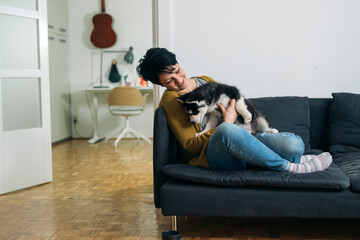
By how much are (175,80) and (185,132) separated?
310mm

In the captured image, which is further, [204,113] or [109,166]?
[109,166]

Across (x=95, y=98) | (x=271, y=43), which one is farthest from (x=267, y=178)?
(x=95, y=98)

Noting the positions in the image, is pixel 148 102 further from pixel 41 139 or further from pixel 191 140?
pixel 191 140

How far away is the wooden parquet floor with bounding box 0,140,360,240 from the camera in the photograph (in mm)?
2211

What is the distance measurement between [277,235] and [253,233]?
5.0 inches

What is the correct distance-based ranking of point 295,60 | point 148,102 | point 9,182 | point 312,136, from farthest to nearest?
point 148,102, point 9,182, point 295,60, point 312,136

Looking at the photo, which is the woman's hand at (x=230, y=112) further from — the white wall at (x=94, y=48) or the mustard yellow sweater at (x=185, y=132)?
the white wall at (x=94, y=48)

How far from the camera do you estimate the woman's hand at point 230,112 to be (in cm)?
219

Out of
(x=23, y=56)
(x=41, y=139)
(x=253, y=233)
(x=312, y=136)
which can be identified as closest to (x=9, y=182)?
(x=41, y=139)

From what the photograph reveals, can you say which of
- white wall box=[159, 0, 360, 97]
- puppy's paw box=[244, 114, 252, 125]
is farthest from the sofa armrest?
white wall box=[159, 0, 360, 97]

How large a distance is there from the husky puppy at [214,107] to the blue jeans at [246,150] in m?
0.16

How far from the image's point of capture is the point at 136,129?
629cm

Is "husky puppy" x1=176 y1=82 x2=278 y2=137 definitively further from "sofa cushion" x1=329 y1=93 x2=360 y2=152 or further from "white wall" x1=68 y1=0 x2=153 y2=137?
"white wall" x1=68 y1=0 x2=153 y2=137

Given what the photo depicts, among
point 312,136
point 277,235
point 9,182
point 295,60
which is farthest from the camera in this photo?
point 9,182
